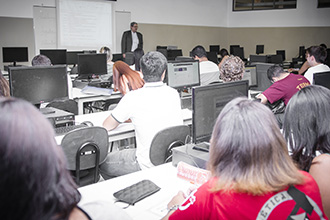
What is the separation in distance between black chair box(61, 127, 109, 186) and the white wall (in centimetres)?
1021

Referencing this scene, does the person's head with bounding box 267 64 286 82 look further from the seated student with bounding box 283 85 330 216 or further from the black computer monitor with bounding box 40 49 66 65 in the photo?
the black computer monitor with bounding box 40 49 66 65

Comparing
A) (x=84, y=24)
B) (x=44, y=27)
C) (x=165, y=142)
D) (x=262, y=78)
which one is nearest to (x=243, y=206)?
(x=165, y=142)

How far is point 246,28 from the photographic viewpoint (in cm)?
1236

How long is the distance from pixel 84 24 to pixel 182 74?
5.50m

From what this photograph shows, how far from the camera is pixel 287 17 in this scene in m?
11.4

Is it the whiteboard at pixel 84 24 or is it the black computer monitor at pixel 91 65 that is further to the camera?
the whiteboard at pixel 84 24

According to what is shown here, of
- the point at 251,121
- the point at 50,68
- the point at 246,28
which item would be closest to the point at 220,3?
the point at 246,28

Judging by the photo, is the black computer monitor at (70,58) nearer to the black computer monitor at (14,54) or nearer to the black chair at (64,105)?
the black computer monitor at (14,54)

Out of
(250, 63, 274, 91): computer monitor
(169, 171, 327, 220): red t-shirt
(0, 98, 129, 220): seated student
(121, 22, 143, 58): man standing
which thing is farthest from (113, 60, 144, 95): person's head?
(121, 22, 143, 58): man standing

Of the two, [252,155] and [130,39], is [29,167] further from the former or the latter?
[130,39]

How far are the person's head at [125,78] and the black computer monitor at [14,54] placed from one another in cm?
490

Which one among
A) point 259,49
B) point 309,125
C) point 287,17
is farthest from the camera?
point 259,49

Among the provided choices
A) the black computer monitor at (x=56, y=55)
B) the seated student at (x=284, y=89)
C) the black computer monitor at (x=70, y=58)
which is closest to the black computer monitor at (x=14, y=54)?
the black computer monitor at (x=56, y=55)

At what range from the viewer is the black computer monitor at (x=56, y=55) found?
7281 millimetres
